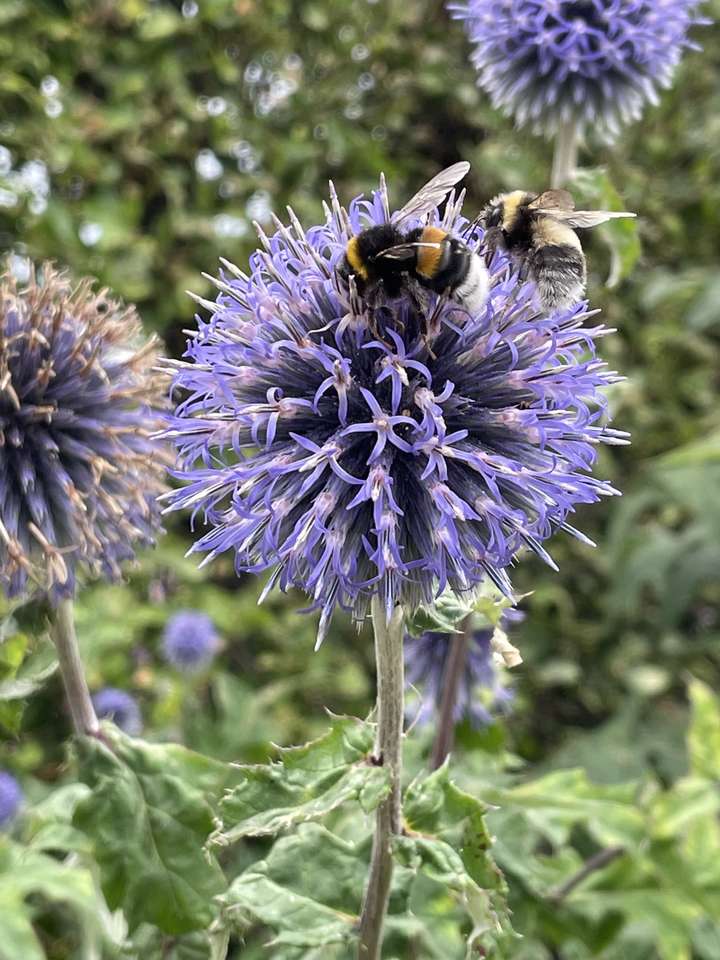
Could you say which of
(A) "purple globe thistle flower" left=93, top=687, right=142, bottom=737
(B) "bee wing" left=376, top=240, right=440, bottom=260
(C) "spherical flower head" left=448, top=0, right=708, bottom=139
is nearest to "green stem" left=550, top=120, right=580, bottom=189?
(C) "spherical flower head" left=448, top=0, right=708, bottom=139

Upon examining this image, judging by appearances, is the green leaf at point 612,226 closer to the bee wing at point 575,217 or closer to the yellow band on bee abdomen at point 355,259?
the bee wing at point 575,217

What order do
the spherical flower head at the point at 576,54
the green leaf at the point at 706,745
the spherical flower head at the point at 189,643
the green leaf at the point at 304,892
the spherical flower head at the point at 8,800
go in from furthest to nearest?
1. the spherical flower head at the point at 189,643
2. the spherical flower head at the point at 8,800
3. the green leaf at the point at 706,745
4. the spherical flower head at the point at 576,54
5. the green leaf at the point at 304,892

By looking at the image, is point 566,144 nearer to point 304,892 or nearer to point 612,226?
point 612,226

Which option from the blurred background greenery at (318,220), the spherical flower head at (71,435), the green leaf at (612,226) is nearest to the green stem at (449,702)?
the spherical flower head at (71,435)

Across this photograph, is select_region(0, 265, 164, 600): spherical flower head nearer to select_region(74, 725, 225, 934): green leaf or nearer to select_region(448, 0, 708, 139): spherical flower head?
select_region(74, 725, 225, 934): green leaf

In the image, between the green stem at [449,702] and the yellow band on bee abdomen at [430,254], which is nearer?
the yellow band on bee abdomen at [430,254]
